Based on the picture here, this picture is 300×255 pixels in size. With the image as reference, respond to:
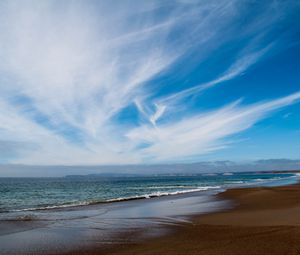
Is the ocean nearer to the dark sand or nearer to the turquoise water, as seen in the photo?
the turquoise water

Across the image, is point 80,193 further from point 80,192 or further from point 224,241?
point 224,241

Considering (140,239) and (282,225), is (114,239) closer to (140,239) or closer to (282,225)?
(140,239)

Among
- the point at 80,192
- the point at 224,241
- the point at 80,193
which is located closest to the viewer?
the point at 224,241

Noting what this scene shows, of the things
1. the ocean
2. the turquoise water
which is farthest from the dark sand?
the turquoise water

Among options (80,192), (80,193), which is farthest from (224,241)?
(80,192)

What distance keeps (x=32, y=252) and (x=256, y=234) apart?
7436mm

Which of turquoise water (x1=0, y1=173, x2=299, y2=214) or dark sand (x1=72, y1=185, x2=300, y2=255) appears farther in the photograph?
turquoise water (x1=0, y1=173, x2=299, y2=214)

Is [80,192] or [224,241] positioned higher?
[80,192]

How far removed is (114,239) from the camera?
1099 centimetres

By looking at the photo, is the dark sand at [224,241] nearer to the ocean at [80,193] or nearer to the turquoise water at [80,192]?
the ocean at [80,193]

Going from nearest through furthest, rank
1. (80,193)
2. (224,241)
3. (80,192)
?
(224,241) → (80,193) → (80,192)

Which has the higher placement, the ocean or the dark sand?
the ocean

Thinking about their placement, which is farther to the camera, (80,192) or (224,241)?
(80,192)

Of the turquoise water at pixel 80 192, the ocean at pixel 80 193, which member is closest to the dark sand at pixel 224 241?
the ocean at pixel 80 193
